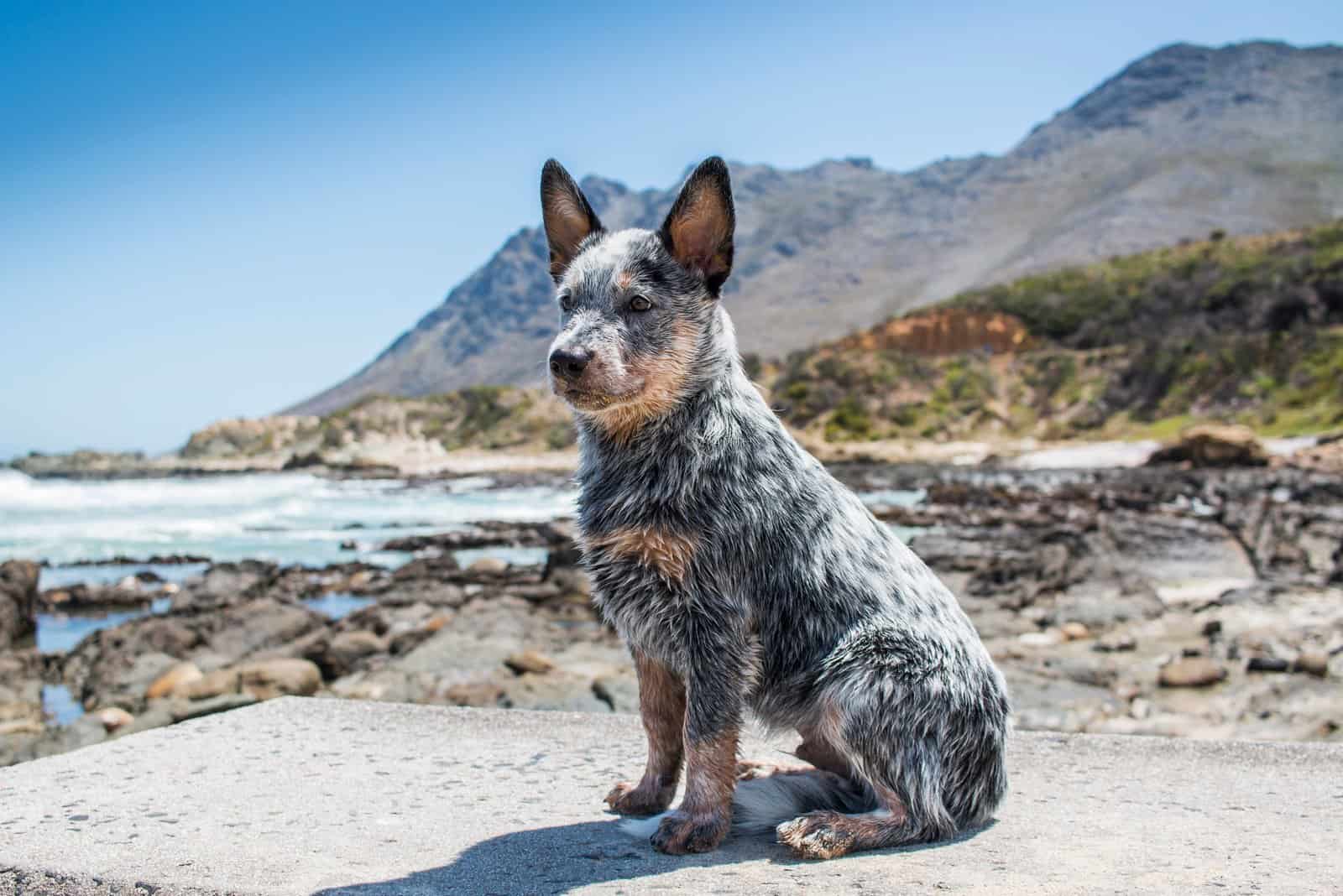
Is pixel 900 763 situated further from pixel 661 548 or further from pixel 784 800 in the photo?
pixel 661 548

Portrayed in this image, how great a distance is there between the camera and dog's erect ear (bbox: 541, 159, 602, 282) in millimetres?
3607

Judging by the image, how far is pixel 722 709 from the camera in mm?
3217

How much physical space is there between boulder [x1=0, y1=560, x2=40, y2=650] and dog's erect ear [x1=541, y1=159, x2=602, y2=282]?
523 inches

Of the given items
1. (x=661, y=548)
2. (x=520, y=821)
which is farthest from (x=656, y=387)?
(x=520, y=821)

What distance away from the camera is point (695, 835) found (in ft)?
10.9

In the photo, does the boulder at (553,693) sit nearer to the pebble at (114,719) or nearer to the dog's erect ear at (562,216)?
the pebble at (114,719)

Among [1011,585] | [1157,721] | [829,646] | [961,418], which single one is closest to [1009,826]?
[829,646]

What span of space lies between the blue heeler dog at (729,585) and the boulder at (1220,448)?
1631 inches

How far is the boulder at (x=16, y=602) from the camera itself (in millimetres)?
13750

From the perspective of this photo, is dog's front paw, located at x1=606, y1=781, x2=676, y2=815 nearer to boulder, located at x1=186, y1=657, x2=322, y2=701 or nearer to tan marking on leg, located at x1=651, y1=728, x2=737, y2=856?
tan marking on leg, located at x1=651, y1=728, x2=737, y2=856

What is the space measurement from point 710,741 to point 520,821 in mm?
1021

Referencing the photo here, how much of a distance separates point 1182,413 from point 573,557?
48.9 m

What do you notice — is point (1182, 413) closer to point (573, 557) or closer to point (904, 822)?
point (573, 557)

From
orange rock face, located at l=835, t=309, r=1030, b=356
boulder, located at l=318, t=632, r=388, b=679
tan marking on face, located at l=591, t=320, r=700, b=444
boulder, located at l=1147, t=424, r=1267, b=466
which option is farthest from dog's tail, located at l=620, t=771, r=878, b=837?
orange rock face, located at l=835, t=309, r=1030, b=356
